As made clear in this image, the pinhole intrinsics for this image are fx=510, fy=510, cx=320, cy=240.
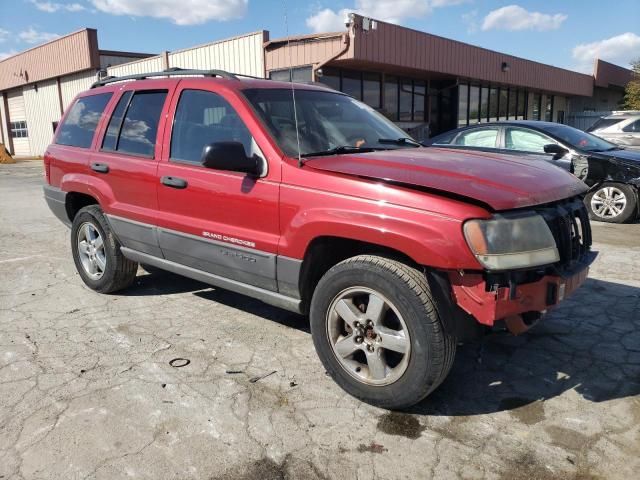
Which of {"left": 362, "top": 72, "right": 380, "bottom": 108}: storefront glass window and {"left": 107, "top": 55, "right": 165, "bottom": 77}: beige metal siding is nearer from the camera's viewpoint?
{"left": 362, "top": 72, "right": 380, "bottom": 108}: storefront glass window

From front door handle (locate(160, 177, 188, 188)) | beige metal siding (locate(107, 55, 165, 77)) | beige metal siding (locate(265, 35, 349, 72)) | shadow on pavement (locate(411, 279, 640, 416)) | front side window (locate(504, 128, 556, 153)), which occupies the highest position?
beige metal siding (locate(107, 55, 165, 77))

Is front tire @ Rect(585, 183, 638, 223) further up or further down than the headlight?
further down

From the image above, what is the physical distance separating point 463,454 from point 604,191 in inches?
273

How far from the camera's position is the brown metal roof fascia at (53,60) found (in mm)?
23859

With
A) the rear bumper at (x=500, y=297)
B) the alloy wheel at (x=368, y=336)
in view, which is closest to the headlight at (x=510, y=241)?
the rear bumper at (x=500, y=297)

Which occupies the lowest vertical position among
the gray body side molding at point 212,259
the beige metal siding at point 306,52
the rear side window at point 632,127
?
the gray body side molding at point 212,259

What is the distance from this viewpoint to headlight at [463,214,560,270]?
2.42m

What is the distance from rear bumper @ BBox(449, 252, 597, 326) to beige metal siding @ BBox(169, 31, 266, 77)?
45.8 ft

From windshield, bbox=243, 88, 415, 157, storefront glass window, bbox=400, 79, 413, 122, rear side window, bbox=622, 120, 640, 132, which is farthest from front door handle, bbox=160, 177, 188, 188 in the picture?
storefront glass window, bbox=400, 79, 413, 122

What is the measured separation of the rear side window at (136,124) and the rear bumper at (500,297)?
2.64 m

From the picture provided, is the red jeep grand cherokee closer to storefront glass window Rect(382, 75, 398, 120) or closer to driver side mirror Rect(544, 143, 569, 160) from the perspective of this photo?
driver side mirror Rect(544, 143, 569, 160)

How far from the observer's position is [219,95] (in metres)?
3.57

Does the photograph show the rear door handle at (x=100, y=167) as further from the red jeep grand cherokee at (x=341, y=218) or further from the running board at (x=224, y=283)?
the running board at (x=224, y=283)

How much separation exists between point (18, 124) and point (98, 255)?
3438 cm
